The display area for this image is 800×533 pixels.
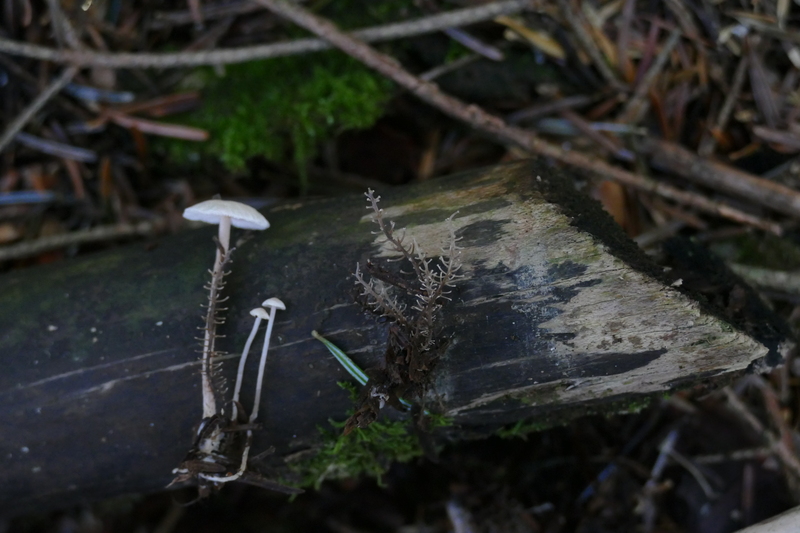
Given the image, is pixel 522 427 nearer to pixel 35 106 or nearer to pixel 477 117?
pixel 477 117

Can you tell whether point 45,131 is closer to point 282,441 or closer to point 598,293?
point 282,441

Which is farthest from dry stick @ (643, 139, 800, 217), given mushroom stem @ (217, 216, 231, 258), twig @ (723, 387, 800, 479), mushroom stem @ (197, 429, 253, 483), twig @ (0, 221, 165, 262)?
twig @ (0, 221, 165, 262)

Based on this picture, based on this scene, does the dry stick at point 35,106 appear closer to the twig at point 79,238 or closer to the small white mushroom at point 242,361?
the twig at point 79,238

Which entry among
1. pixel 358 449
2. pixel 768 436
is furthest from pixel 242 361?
pixel 768 436

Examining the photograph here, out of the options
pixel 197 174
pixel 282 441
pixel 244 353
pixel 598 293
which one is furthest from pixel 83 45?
pixel 598 293

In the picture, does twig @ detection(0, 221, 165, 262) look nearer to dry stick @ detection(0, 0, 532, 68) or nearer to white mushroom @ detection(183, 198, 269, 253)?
dry stick @ detection(0, 0, 532, 68)
